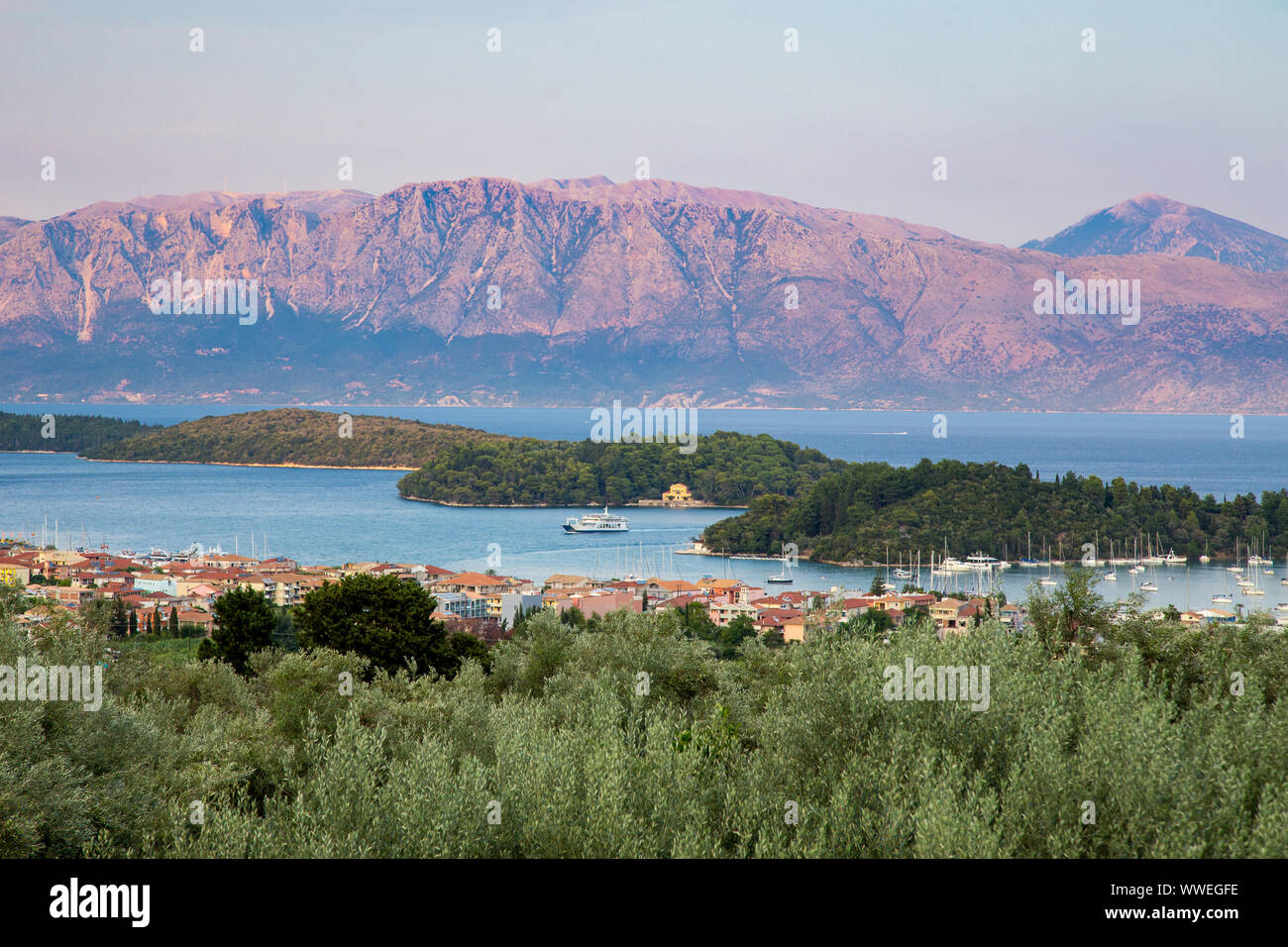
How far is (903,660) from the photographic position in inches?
273

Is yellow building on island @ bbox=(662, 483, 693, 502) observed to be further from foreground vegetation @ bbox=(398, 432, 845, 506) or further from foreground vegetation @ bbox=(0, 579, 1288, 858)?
foreground vegetation @ bbox=(0, 579, 1288, 858)

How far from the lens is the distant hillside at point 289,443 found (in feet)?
388

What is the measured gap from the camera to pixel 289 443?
405 feet

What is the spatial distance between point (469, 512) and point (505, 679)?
235 ft

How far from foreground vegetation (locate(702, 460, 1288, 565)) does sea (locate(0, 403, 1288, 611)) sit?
1.89 meters

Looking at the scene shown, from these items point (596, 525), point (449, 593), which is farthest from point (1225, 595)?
point (596, 525)

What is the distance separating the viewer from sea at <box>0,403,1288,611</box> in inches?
2254

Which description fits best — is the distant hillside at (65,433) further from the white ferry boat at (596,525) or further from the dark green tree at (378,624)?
the dark green tree at (378,624)

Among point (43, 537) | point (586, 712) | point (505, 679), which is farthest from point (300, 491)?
point (586, 712)

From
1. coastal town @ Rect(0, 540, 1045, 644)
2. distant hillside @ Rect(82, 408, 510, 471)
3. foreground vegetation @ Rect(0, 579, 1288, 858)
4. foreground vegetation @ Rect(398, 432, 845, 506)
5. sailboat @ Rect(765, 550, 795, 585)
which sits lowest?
sailboat @ Rect(765, 550, 795, 585)

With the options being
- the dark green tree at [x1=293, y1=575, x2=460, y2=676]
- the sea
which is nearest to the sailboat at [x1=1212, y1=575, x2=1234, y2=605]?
the sea

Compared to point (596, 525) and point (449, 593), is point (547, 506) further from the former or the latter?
point (449, 593)

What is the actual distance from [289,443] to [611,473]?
154 feet

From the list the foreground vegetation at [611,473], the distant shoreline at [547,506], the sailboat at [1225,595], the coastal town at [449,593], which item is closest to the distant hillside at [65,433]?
the foreground vegetation at [611,473]
